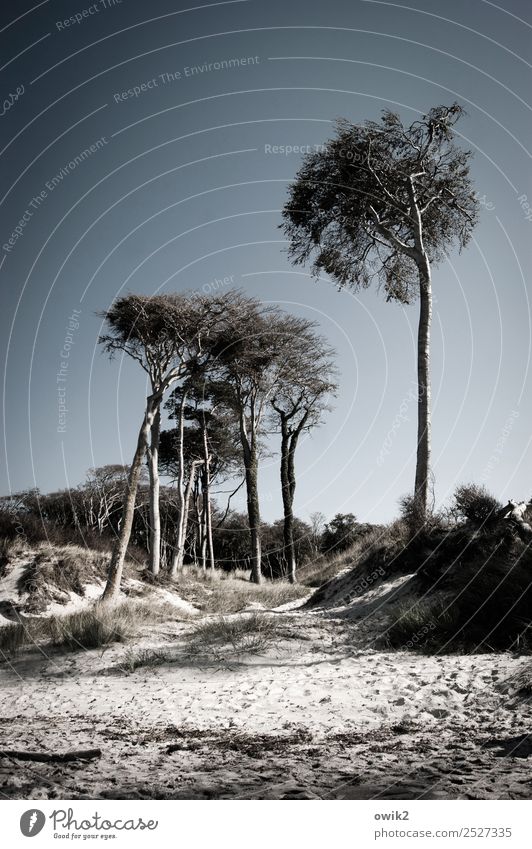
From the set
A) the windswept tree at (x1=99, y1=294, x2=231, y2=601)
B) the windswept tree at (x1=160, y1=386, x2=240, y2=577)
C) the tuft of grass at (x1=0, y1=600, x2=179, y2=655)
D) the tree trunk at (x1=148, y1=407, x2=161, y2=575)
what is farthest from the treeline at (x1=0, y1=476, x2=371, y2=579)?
the tuft of grass at (x1=0, y1=600, x2=179, y2=655)

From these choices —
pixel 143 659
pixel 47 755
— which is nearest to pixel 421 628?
pixel 143 659

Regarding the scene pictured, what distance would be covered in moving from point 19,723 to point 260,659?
2710 millimetres

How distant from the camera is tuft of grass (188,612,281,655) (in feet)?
22.2

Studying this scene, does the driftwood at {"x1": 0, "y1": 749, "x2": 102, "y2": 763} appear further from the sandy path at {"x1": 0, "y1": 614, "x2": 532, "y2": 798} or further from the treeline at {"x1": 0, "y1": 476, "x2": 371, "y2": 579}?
the treeline at {"x1": 0, "y1": 476, "x2": 371, "y2": 579}

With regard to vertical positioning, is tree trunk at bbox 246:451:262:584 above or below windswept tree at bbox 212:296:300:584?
below

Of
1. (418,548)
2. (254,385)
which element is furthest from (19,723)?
(254,385)

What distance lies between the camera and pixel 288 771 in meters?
2.88

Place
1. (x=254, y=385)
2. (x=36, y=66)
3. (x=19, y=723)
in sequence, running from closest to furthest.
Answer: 1. (x=36, y=66)
2. (x=19, y=723)
3. (x=254, y=385)

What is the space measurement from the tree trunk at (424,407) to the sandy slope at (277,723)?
3.95 meters

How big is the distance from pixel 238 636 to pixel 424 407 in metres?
6.00

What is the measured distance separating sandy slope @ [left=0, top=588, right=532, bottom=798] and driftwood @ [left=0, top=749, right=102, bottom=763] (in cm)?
11

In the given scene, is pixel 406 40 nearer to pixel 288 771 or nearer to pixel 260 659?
pixel 288 771

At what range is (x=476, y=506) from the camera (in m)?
9.66

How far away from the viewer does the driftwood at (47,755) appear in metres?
3.06
